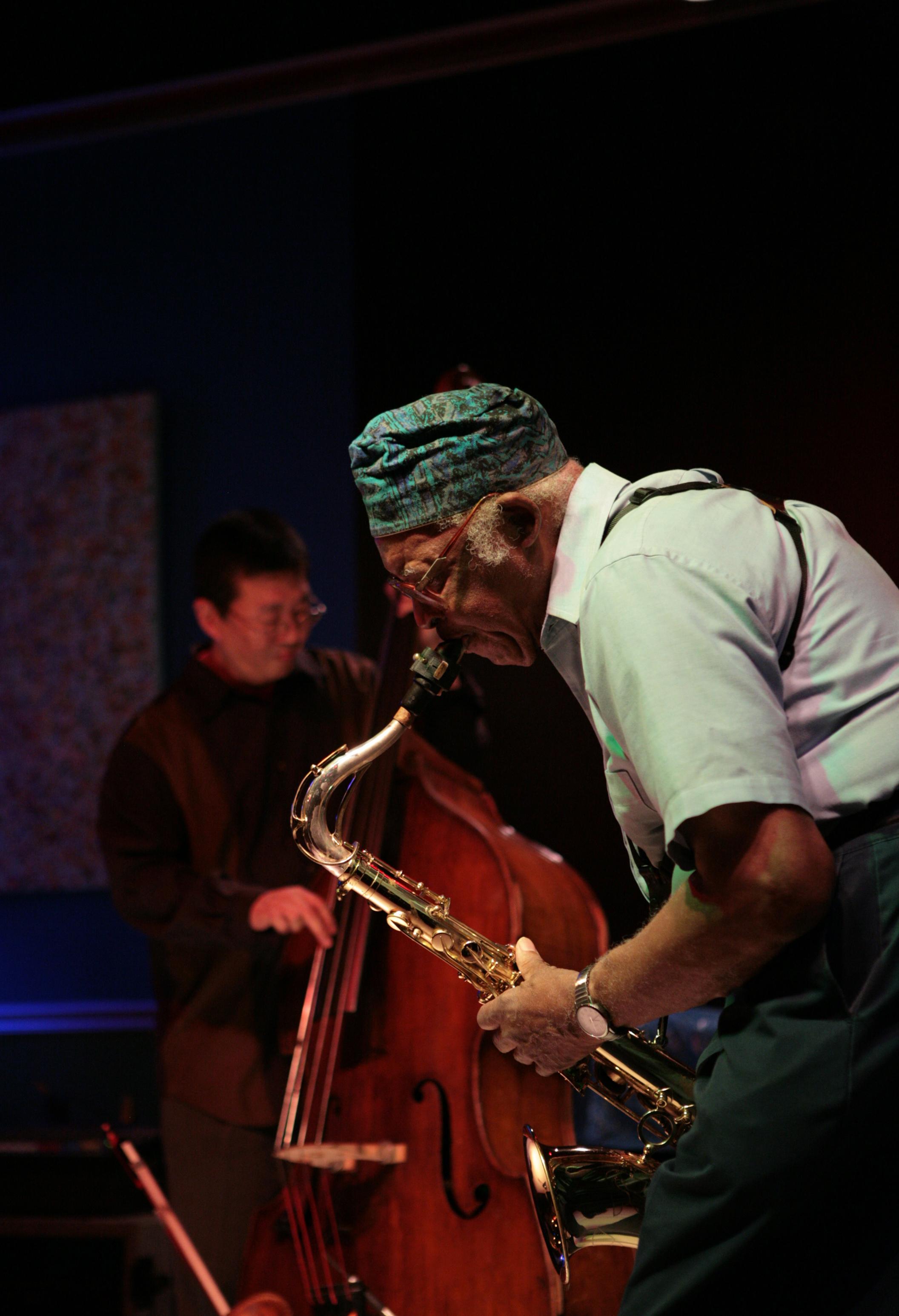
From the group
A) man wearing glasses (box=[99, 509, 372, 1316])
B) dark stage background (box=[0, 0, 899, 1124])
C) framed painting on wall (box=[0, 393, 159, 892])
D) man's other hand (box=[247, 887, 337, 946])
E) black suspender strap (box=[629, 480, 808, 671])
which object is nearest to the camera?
black suspender strap (box=[629, 480, 808, 671])

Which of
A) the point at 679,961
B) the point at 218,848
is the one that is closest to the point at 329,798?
the point at 679,961

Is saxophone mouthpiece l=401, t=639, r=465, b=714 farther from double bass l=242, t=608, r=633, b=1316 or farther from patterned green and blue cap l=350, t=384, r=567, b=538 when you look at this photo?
double bass l=242, t=608, r=633, b=1316

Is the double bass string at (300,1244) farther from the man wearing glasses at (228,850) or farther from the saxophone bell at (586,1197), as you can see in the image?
the saxophone bell at (586,1197)

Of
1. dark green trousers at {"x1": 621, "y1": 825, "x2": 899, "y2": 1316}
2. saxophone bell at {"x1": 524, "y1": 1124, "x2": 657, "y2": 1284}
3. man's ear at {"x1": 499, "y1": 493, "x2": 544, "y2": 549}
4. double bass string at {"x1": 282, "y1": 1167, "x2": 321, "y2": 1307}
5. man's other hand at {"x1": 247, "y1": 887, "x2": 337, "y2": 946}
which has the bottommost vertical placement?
double bass string at {"x1": 282, "y1": 1167, "x2": 321, "y2": 1307}

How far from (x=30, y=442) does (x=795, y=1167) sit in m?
3.70

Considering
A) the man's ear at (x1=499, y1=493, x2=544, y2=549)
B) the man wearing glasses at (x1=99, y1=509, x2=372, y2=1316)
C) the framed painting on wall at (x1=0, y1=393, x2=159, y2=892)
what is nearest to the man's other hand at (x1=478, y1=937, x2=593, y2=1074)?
the man's ear at (x1=499, y1=493, x2=544, y2=549)

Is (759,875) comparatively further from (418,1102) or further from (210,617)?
(210,617)

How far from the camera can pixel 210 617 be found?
317 cm

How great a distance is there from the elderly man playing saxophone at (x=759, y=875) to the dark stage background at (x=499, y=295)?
1.81m

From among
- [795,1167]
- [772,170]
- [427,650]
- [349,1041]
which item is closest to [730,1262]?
[795,1167]

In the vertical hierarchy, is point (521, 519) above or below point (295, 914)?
above

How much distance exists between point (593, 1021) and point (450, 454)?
69cm

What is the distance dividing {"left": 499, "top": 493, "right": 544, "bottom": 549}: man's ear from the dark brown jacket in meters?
1.55

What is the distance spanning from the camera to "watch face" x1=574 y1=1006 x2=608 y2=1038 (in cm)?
133
